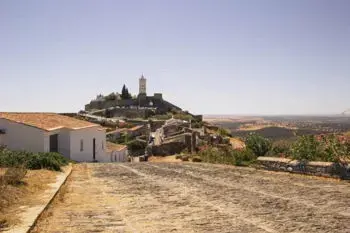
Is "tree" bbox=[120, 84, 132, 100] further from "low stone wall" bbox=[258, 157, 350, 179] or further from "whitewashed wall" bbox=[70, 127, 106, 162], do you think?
"low stone wall" bbox=[258, 157, 350, 179]

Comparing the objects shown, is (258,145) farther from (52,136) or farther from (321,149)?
(52,136)

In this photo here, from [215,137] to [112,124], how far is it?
80.0 ft

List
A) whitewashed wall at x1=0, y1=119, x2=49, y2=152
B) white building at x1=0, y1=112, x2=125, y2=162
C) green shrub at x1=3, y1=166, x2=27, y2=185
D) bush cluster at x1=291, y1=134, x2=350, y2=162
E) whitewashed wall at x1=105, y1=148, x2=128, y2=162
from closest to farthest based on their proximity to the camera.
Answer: green shrub at x1=3, y1=166, x2=27, y2=185 < bush cluster at x1=291, y1=134, x2=350, y2=162 < whitewashed wall at x1=0, y1=119, x2=49, y2=152 < white building at x1=0, y1=112, x2=125, y2=162 < whitewashed wall at x1=105, y1=148, x2=128, y2=162

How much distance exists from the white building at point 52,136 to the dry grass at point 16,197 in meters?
16.8

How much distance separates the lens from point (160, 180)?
47.5 ft

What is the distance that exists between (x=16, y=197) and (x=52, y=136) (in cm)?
2239

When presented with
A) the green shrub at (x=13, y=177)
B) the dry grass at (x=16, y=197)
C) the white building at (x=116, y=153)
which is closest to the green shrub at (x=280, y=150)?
the dry grass at (x=16, y=197)

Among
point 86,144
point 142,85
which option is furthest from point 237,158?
point 142,85

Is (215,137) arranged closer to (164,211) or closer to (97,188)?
(97,188)

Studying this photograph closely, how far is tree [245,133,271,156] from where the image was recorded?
1972 cm

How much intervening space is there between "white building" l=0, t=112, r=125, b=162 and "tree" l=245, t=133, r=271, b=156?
50.2 feet

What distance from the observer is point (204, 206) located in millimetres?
9250

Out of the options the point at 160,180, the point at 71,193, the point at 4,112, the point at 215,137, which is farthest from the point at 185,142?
the point at 71,193

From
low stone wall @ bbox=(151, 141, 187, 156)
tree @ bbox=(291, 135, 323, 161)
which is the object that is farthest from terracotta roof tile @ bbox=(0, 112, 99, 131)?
tree @ bbox=(291, 135, 323, 161)
